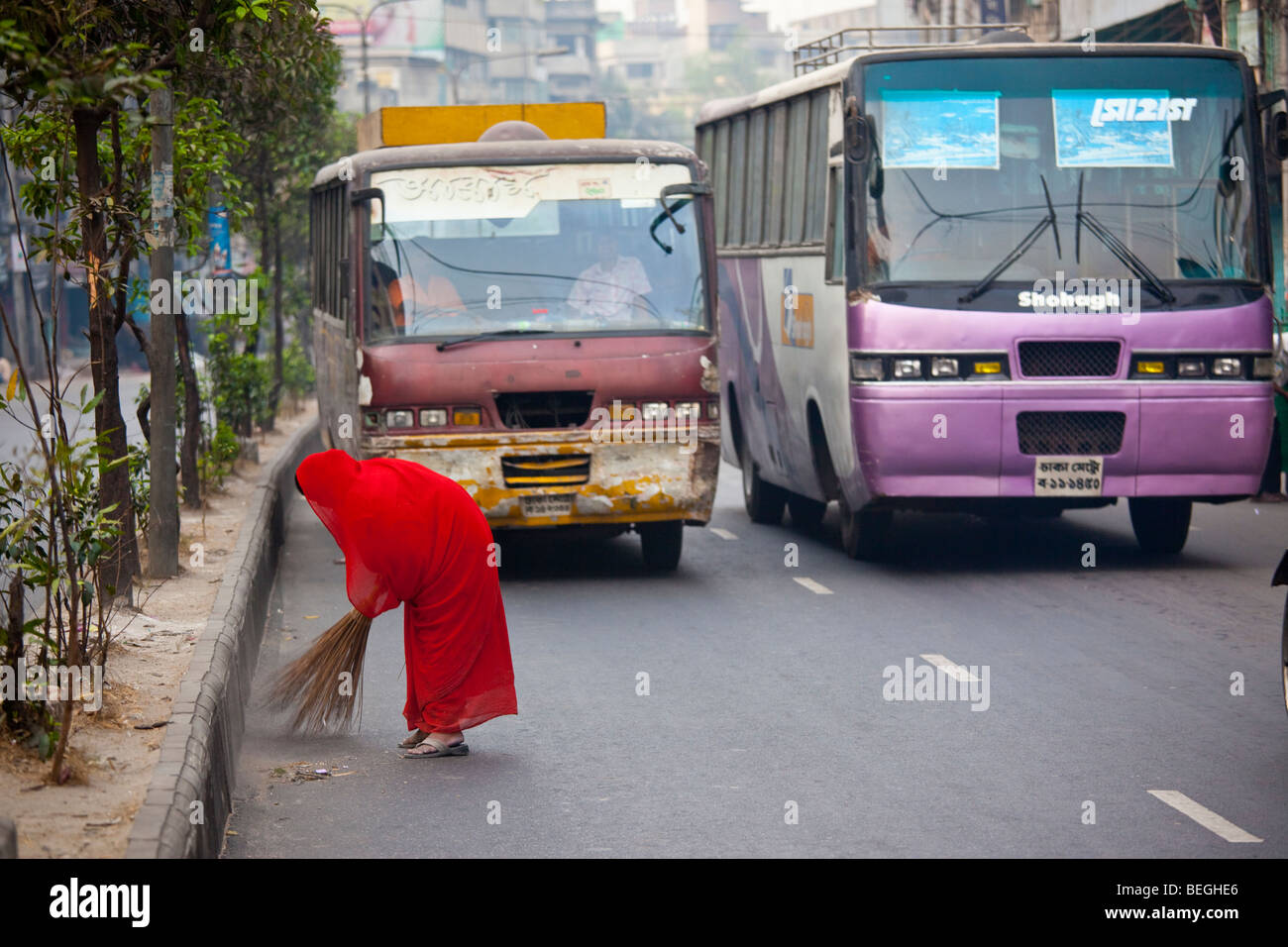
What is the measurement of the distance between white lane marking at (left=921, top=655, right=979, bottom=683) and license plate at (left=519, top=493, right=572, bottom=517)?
3122 mm

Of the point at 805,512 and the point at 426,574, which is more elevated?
the point at 426,574

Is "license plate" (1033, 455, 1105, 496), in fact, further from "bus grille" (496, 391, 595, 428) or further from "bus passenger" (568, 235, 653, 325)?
"bus grille" (496, 391, 595, 428)

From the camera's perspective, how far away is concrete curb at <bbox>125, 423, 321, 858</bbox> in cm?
546

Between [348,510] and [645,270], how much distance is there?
530 cm

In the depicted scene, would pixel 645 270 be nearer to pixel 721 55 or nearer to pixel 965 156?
pixel 965 156

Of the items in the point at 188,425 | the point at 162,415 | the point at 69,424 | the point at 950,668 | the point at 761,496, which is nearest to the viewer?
the point at 950,668

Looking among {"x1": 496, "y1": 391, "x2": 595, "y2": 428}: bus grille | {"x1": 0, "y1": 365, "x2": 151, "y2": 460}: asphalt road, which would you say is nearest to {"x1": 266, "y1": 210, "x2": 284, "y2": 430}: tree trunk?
{"x1": 0, "y1": 365, "x2": 151, "y2": 460}: asphalt road

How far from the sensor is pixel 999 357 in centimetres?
1177

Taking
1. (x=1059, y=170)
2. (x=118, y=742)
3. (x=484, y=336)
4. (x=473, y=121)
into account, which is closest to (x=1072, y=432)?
(x=1059, y=170)

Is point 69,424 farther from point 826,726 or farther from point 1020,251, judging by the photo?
point 826,726

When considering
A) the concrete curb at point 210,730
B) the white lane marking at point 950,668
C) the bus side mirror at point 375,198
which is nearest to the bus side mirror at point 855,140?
the bus side mirror at point 375,198

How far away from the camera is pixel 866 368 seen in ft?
39.0

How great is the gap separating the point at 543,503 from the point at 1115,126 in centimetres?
431
